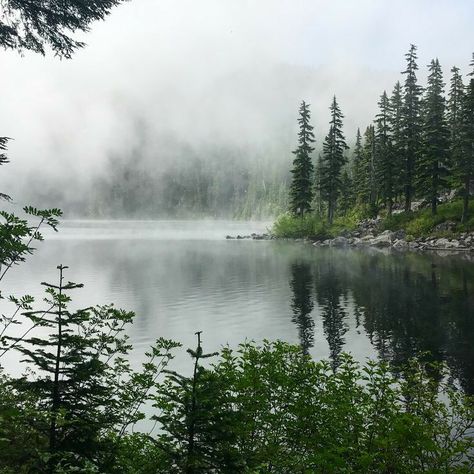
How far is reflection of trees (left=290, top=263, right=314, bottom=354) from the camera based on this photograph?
74.2 feet

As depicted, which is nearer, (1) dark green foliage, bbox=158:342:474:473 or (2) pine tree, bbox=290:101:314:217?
(1) dark green foliage, bbox=158:342:474:473

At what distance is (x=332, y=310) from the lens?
2823 cm

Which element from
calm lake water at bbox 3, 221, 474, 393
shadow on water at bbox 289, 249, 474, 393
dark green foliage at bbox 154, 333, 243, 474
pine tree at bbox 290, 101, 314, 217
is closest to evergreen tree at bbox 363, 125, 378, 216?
pine tree at bbox 290, 101, 314, 217

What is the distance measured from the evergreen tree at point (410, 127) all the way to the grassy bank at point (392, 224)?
3544 mm

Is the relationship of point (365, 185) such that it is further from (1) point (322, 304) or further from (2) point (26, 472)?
(2) point (26, 472)

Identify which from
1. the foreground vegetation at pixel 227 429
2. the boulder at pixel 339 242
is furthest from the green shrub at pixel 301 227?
the foreground vegetation at pixel 227 429

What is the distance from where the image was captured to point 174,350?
2055 cm

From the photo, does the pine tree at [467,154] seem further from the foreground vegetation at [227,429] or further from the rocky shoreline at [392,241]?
the foreground vegetation at [227,429]

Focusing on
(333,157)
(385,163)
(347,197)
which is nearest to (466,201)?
(385,163)

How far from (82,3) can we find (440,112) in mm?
64870

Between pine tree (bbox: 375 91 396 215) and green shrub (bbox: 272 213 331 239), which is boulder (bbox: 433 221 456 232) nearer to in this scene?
pine tree (bbox: 375 91 396 215)

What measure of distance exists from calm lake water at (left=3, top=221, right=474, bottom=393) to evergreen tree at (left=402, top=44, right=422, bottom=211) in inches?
672

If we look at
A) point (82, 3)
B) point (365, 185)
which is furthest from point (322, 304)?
point (365, 185)

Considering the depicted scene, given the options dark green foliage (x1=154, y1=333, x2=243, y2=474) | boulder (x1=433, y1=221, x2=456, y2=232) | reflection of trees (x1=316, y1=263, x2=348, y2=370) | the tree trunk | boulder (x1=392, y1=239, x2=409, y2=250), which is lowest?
reflection of trees (x1=316, y1=263, x2=348, y2=370)
